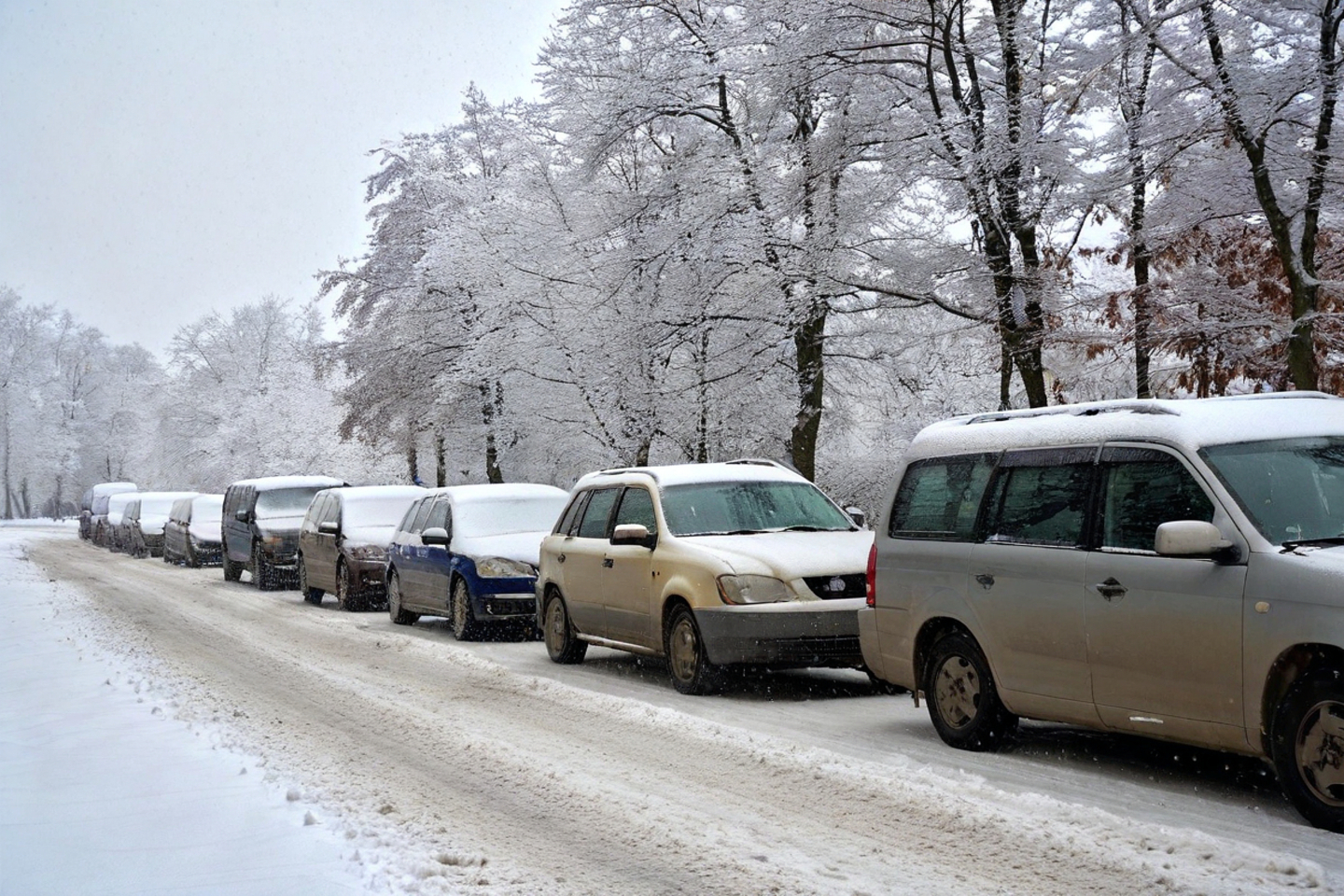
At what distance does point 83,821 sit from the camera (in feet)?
20.6

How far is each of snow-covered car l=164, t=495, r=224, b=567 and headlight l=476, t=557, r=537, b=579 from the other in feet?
62.9

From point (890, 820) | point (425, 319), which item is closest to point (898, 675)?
point (890, 820)

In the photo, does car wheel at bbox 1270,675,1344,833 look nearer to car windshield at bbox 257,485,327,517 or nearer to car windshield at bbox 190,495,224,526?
car windshield at bbox 257,485,327,517

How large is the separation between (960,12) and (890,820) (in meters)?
15.0

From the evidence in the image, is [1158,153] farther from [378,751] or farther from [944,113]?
[378,751]

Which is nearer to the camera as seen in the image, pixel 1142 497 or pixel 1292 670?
pixel 1292 670

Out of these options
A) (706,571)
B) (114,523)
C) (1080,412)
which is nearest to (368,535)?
(706,571)

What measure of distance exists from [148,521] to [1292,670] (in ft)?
128

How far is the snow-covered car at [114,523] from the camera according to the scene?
4553 cm

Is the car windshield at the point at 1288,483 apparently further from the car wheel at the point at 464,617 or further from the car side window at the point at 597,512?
the car wheel at the point at 464,617

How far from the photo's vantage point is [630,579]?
11656 mm

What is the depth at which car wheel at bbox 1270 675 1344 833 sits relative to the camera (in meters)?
5.72

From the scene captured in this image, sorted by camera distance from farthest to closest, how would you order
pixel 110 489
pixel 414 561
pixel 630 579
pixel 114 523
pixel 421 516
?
pixel 110 489, pixel 114 523, pixel 421 516, pixel 414 561, pixel 630 579

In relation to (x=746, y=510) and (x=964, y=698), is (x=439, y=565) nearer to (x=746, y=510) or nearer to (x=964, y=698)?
(x=746, y=510)
